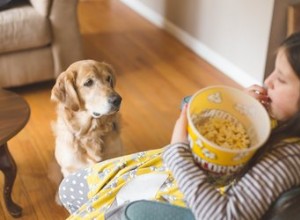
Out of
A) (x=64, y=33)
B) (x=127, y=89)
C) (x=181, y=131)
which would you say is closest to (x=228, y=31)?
(x=127, y=89)

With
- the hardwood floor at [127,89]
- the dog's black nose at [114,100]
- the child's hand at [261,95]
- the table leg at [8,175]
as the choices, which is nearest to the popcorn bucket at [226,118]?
the child's hand at [261,95]

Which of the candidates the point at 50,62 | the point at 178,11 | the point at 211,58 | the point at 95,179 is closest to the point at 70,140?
the point at 95,179

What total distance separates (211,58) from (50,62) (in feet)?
3.83

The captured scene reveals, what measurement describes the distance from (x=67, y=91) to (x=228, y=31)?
1557 mm

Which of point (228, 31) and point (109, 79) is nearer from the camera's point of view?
point (109, 79)

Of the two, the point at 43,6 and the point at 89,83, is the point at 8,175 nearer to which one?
the point at 89,83

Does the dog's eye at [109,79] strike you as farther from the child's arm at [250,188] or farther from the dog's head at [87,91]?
the child's arm at [250,188]

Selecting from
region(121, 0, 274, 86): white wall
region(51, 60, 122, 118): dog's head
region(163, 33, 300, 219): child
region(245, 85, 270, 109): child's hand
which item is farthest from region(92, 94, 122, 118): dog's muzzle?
region(121, 0, 274, 86): white wall

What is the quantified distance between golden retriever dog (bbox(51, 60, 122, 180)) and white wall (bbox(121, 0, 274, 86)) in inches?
47.5

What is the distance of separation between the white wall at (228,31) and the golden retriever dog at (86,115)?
3.96 feet

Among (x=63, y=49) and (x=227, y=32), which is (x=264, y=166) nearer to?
(x=63, y=49)

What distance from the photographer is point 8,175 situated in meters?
1.74

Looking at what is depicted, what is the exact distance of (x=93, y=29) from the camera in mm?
3707

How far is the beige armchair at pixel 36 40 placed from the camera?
8.27 ft
